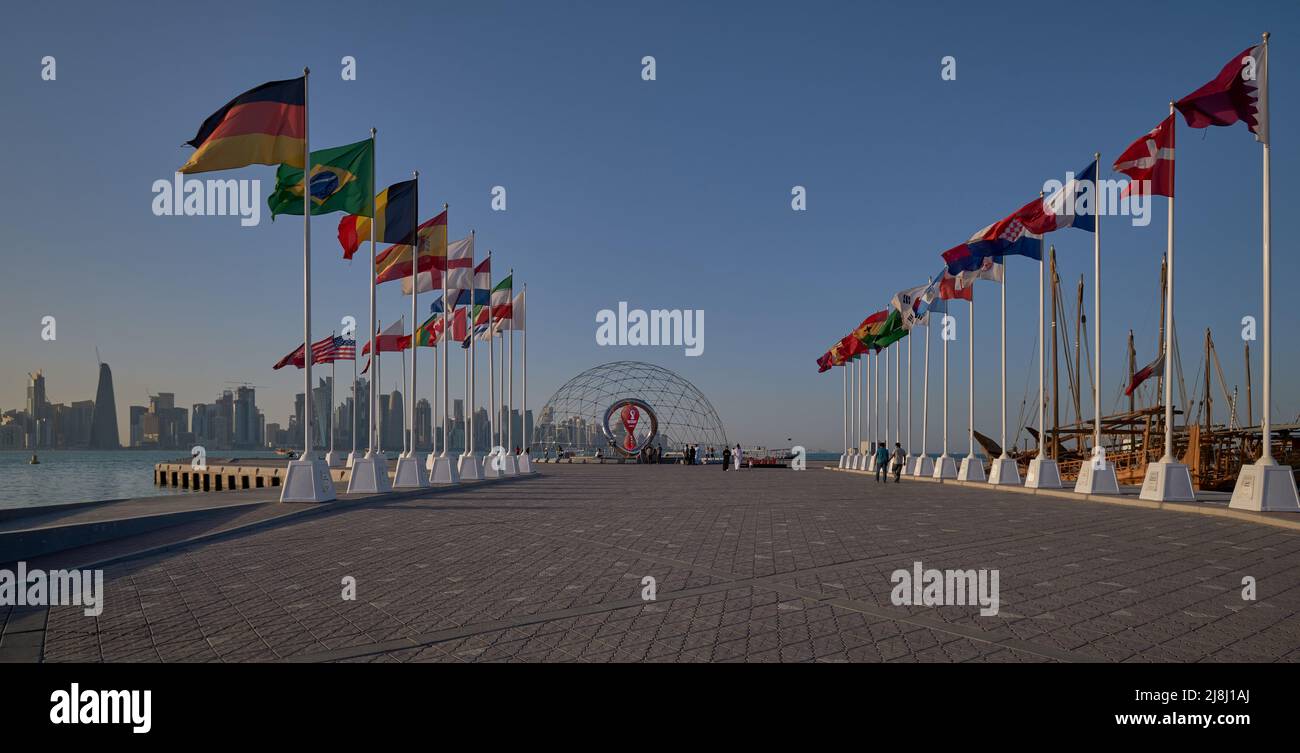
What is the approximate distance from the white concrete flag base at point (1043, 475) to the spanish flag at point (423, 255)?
60.8ft

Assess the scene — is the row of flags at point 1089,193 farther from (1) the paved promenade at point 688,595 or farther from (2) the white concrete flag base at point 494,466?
(2) the white concrete flag base at point 494,466

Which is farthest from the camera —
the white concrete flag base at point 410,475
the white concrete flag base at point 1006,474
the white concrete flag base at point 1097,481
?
Result: the white concrete flag base at point 1006,474

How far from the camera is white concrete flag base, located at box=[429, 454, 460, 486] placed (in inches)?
1059

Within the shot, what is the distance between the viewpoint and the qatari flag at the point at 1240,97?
1616 centimetres

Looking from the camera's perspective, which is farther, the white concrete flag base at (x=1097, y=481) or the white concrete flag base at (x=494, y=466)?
the white concrete flag base at (x=494, y=466)

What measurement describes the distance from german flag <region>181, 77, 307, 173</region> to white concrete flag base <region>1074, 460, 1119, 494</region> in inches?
806

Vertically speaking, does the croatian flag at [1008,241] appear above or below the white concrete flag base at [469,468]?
above

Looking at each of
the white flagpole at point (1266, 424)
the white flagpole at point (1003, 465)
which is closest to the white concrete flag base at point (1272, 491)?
the white flagpole at point (1266, 424)

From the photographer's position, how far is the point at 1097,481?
21500 mm

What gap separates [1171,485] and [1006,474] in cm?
918

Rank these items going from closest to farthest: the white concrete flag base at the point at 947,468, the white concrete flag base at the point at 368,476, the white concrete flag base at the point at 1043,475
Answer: the white concrete flag base at the point at 368,476 < the white concrete flag base at the point at 1043,475 < the white concrete flag base at the point at 947,468
